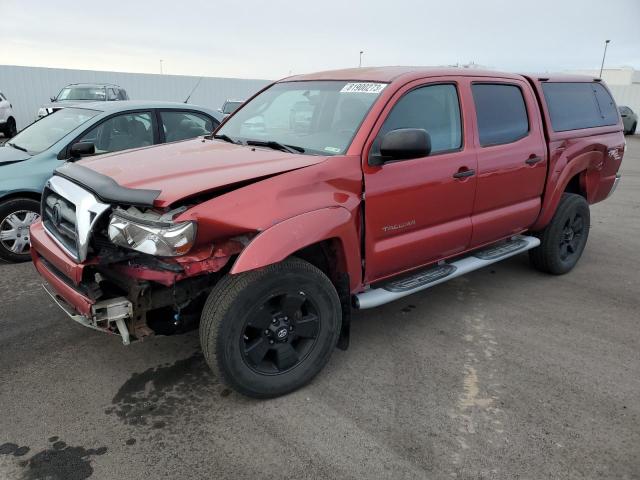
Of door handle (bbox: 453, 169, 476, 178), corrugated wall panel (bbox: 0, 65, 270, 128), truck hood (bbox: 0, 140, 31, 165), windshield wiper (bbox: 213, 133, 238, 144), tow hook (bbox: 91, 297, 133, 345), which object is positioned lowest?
tow hook (bbox: 91, 297, 133, 345)

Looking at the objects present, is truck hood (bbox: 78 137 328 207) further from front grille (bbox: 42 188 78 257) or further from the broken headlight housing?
front grille (bbox: 42 188 78 257)

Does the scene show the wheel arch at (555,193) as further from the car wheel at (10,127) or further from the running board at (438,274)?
the car wheel at (10,127)

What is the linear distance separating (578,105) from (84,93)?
44.6ft

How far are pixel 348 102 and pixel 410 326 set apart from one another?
1790 mm

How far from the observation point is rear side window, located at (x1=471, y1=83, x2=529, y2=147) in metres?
4.01

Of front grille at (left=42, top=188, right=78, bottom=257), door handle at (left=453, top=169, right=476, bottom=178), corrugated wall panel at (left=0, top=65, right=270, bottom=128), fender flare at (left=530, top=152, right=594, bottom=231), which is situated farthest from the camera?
corrugated wall panel at (left=0, top=65, right=270, bottom=128)

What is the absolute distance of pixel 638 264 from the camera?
5.62 meters

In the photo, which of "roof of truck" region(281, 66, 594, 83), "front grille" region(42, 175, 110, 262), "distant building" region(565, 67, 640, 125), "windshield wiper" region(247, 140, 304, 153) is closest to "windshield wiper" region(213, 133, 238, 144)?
"windshield wiper" region(247, 140, 304, 153)

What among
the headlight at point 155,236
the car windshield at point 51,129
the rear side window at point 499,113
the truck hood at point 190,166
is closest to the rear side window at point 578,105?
the rear side window at point 499,113

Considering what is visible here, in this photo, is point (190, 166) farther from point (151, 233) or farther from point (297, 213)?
point (297, 213)

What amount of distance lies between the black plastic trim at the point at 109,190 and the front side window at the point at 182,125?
295 centimetres

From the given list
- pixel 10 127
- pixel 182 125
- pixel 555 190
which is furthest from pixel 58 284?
pixel 10 127

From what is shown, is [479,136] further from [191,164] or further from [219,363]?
[219,363]

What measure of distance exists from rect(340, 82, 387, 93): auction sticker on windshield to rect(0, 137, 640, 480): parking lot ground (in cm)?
178
